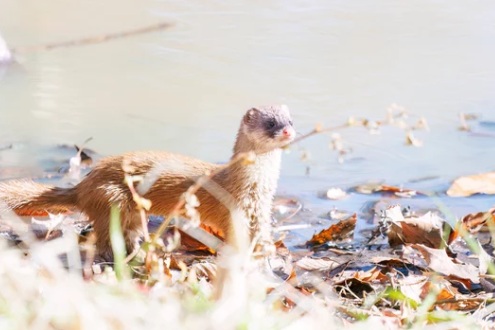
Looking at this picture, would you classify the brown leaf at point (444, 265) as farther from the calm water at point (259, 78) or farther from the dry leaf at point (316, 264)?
the calm water at point (259, 78)

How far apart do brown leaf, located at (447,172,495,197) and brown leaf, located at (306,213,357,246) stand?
36.6 inches

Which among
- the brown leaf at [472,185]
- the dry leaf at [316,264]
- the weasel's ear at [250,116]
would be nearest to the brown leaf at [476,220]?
the brown leaf at [472,185]

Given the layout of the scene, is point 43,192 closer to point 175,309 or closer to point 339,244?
point 339,244

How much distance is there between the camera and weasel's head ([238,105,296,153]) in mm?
5180

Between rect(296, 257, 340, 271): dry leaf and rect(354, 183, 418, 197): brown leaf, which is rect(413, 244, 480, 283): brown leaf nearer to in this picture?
rect(296, 257, 340, 271): dry leaf

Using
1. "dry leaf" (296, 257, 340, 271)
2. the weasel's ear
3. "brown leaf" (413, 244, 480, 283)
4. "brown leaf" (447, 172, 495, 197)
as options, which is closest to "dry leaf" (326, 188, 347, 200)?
"brown leaf" (447, 172, 495, 197)

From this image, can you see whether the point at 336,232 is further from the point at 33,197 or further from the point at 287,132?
the point at 33,197

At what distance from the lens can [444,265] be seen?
15.1ft

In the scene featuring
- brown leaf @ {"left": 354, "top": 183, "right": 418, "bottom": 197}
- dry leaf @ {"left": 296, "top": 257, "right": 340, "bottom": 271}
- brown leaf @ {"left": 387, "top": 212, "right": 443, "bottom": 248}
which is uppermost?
brown leaf @ {"left": 387, "top": 212, "right": 443, "bottom": 248}

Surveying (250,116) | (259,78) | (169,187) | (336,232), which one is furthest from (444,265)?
(259,78)

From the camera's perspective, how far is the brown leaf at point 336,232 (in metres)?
Result: 5.29

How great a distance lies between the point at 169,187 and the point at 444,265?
1372 millimetres

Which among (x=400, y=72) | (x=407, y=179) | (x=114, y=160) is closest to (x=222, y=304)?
(x=114, y=160)

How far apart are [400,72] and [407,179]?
1799 mm
